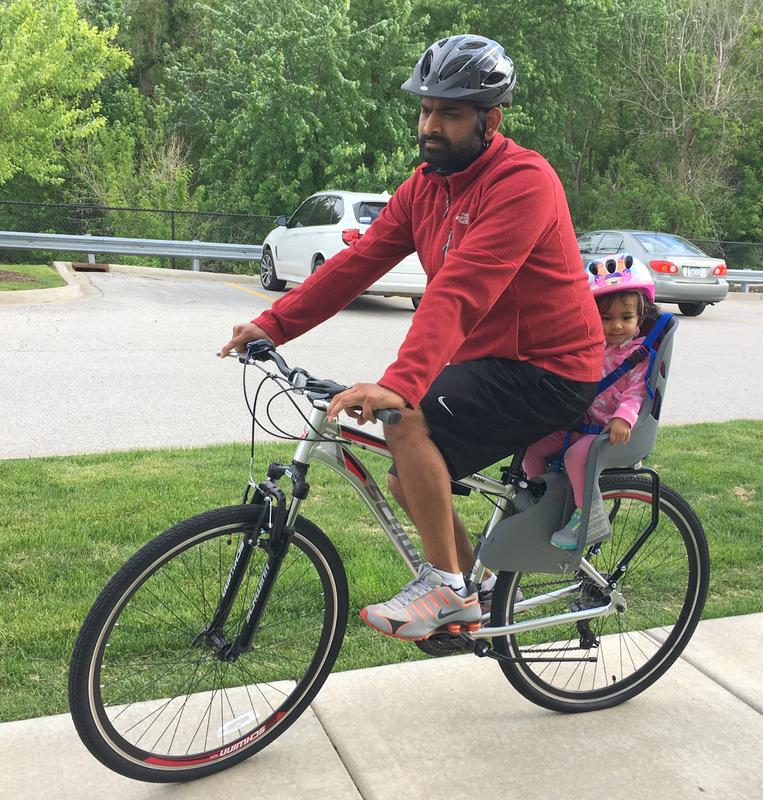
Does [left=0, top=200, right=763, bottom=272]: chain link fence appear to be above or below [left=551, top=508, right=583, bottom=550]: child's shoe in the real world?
below

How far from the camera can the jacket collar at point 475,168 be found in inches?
101

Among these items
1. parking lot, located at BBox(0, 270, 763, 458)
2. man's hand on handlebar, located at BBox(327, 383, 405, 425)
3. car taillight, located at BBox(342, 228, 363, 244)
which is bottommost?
parking lot, located at BBox(0, 270, 763, 458)

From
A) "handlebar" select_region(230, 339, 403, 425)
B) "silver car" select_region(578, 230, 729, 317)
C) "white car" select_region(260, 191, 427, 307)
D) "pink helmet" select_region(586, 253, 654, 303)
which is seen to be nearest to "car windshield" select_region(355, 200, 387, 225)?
"white car" select_region(260, 191, 427, 307)

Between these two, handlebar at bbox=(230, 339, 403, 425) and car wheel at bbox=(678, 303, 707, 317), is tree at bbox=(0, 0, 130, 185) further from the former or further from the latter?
handlebar at bbox=(230, 339, 403, 425)

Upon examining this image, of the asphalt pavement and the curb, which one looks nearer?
the asphalt pavement

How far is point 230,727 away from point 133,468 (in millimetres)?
2882

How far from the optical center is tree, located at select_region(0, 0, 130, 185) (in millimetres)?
14891

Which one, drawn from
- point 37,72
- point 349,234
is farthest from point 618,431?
point 37,72

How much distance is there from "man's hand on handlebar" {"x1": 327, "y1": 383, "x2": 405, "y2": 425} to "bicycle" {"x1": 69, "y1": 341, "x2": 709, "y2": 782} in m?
0.04

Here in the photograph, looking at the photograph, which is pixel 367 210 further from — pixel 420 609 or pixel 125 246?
pixel 420 609

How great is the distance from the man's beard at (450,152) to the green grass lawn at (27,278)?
11522mm

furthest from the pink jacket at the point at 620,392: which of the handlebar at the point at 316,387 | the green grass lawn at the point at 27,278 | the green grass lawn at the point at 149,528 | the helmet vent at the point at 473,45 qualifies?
the green grass lawn at the point at 27,278

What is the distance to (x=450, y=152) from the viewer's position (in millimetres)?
2523

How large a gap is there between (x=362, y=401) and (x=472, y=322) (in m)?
0.43
